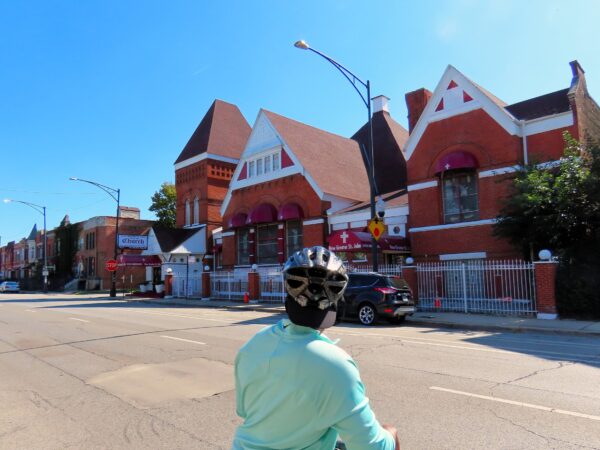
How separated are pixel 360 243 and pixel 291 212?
25.6 ft

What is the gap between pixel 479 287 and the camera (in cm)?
1942

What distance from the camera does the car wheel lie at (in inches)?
609

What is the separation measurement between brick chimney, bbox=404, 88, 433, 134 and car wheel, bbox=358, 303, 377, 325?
17826 mm

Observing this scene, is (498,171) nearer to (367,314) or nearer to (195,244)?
(367,314)

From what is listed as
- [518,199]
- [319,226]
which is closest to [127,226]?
[319,226]

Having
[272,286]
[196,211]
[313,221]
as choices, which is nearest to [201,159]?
[196,211]

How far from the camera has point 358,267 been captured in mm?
24188

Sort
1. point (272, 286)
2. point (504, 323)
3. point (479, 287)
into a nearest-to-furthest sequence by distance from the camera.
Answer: point (504, 323), point (479, 287), point (272, 286)

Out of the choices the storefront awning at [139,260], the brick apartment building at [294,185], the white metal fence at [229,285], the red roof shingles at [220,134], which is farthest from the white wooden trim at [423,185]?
the storefront awning at [139,260]

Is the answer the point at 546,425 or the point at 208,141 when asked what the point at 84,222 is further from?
the point at 546,425

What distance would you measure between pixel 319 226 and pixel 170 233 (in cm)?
1500

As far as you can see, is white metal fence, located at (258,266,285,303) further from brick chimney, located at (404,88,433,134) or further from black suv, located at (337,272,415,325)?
brick chimney, located at (404,88,433,134)

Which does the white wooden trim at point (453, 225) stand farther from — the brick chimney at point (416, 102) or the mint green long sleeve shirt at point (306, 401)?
the mint green long sleeve shirt at point (306, 401)

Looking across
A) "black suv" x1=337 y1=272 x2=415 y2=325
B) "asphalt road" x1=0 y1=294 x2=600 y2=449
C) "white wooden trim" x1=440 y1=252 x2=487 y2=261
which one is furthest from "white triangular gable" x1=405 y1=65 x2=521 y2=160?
"asphalt road" x1=0 y1=294 x2=600 y2=449
